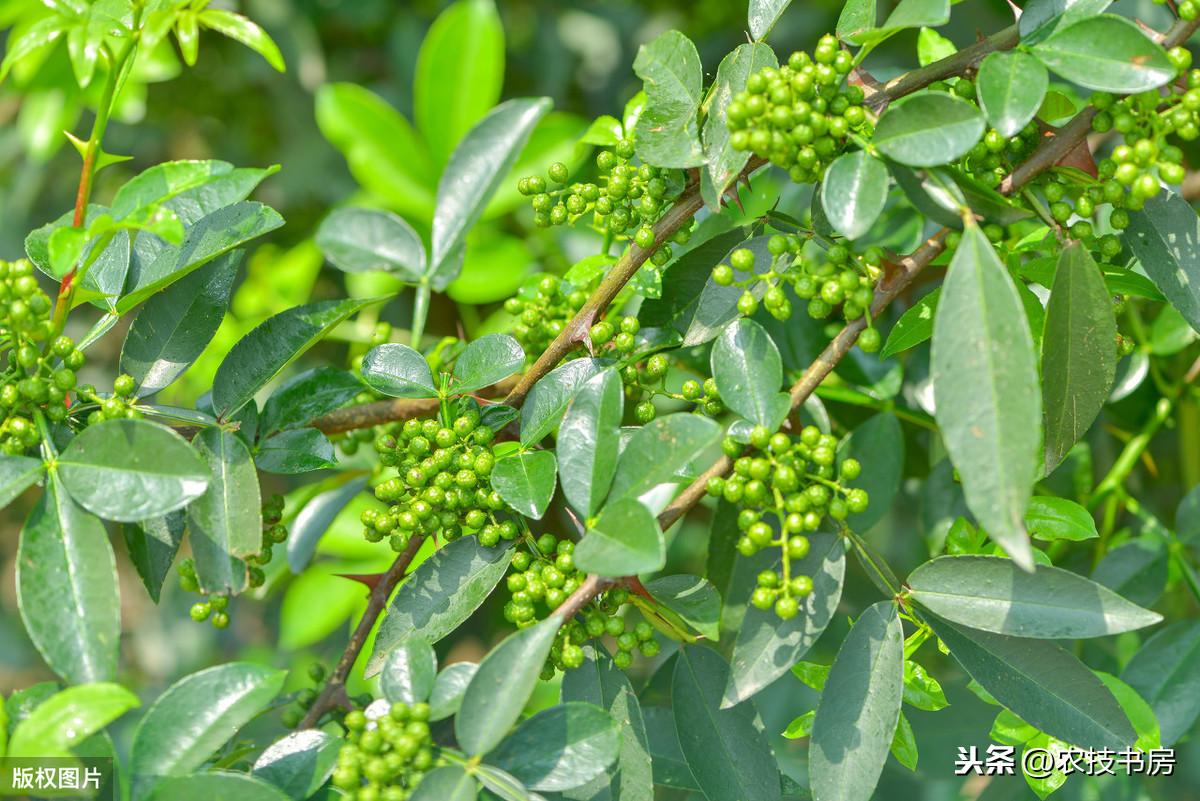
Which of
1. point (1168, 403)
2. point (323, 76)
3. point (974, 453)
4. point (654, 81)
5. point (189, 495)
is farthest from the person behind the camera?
point (323, 76)

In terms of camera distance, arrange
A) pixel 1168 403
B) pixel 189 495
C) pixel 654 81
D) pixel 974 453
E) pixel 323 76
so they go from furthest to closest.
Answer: pixel 323 76 → pixel 1168 403 → pixel 654 81 → pixel 189 495 → pixel 974 453

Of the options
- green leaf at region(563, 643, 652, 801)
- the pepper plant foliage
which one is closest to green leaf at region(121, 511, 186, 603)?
the pepper plant foliage

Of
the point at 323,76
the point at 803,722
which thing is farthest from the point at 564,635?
the point at 323,76

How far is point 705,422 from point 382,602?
1.16 ft

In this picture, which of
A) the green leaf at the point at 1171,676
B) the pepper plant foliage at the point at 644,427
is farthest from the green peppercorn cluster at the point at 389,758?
the green leaf at the point at 1171,676

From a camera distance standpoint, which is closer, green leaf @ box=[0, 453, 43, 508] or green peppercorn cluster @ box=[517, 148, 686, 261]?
green leaf @ box=[0, 453, 43, 508]

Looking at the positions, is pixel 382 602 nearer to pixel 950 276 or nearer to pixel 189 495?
pixel 189 495

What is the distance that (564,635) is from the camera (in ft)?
2.66

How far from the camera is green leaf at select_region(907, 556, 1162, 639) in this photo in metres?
0.74

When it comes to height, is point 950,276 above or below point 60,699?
above

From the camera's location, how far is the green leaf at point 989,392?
600mm

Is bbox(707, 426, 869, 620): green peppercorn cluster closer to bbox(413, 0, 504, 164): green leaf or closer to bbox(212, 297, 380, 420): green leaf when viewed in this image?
bbox(212, 297, 380, 420): green leaf

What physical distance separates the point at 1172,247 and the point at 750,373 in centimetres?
33

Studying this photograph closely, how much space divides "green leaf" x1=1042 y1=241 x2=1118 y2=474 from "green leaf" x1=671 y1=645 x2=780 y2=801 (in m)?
Result: 0.31
